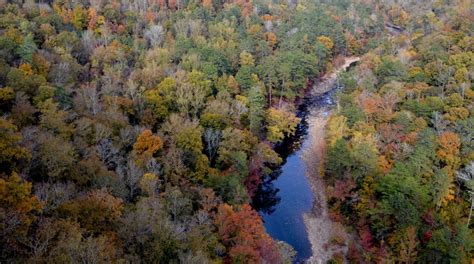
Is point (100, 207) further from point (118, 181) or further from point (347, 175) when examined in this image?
point (347, 175)

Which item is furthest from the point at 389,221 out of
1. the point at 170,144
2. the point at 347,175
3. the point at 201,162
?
the point at 170,144

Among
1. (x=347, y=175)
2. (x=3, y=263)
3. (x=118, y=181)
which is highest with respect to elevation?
(x=3, y=263)

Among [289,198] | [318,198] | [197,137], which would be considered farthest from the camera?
[289,198]

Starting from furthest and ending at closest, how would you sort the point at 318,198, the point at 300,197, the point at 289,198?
the point at 300,197 < the point at 289,198 < the point at 318,198

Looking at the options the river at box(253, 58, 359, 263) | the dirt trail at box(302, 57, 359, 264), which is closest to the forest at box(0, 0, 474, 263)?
the dirt trail at box(302, 57, 359, 264)

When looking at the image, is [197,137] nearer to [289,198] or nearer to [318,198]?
[289,198]

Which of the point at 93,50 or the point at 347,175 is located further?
the point at 93,50

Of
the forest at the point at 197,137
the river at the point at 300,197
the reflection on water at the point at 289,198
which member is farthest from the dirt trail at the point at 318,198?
the forest at the point at 197,137

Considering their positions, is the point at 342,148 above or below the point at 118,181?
below

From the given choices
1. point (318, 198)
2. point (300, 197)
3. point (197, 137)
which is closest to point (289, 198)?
point (300, 197)
